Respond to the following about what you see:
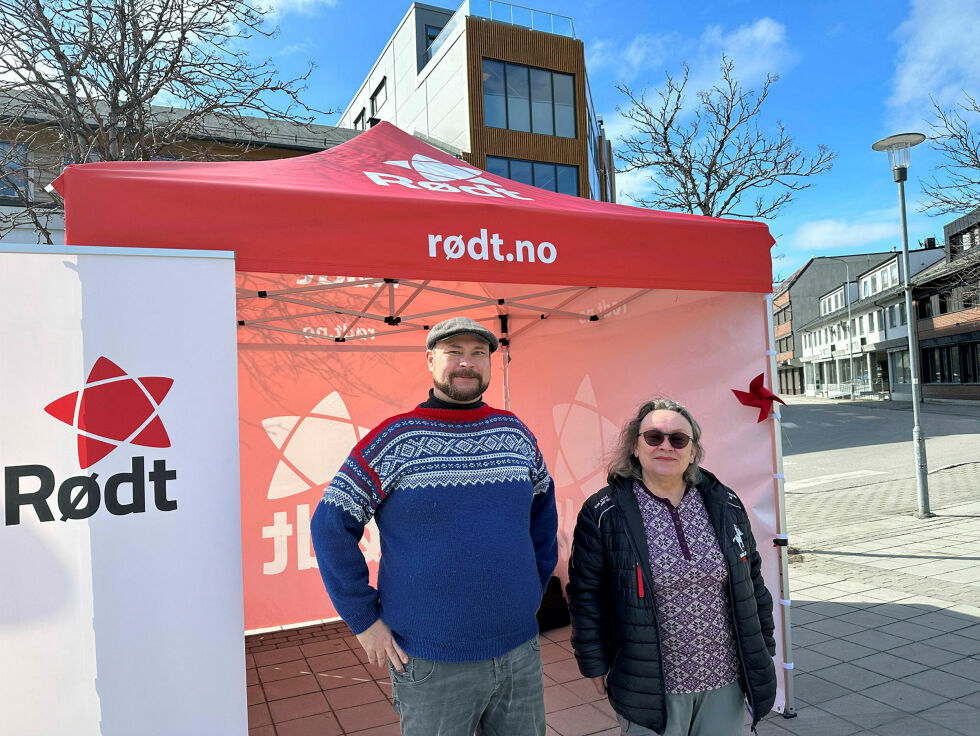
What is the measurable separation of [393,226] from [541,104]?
73.5 ft

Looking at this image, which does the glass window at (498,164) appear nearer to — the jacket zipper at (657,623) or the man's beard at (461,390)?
the man's beard at (461,390)

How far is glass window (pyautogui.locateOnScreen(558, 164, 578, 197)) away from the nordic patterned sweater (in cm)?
2227

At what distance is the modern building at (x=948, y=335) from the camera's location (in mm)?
30938

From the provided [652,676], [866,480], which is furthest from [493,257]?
[866,480]

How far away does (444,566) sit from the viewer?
1.97 meters

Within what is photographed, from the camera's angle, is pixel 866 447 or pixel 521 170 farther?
pixel 521 170

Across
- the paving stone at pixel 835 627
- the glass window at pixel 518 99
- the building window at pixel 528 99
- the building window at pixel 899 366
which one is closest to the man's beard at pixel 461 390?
the paving stone at pixel 835 627

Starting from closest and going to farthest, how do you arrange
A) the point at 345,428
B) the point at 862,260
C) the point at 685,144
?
the point at 345,428, the point at 685,144, the point at 862,260

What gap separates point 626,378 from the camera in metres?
4.37

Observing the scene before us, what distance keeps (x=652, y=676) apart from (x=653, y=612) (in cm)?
19

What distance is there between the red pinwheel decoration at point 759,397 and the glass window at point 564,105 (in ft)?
70.4

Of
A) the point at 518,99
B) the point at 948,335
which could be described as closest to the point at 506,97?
the point at 518,99

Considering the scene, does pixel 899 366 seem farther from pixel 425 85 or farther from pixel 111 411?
pixel 111 411

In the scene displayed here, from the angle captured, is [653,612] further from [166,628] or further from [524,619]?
[166,628]
